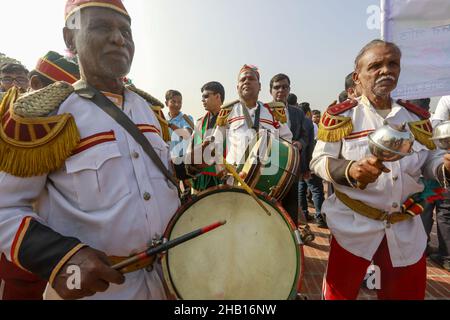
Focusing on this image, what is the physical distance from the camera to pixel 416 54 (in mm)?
2258

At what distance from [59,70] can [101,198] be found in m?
2.00

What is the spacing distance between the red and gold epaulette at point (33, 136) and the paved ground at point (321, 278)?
2.87 metres

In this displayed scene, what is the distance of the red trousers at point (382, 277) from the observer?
1.97 metres

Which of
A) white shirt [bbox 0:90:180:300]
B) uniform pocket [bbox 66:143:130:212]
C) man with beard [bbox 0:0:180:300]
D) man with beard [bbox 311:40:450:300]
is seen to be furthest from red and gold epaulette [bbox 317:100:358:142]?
uniform pocket [bbox 66:143:130:212]

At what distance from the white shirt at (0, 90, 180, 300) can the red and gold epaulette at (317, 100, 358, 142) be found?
4.32 feet

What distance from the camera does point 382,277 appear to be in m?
2.04

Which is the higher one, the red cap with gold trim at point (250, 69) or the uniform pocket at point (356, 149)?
the red cap with gold trim at point (250, 69)

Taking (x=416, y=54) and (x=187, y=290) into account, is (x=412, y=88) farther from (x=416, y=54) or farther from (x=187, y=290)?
(x=187, y=290)

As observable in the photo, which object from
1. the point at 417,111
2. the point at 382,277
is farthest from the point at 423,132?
the point at 382,277

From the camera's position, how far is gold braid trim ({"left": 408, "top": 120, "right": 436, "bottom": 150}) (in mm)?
2027

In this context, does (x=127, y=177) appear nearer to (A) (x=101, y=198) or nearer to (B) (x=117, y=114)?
(A) (x=101, y=198)

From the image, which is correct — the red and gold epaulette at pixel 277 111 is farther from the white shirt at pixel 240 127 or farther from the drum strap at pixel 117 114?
the drum strap at pixel 117 114

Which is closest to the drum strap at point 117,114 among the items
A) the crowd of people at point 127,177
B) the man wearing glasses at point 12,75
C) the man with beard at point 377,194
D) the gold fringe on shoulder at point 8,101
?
the crowd of people at point 127,177

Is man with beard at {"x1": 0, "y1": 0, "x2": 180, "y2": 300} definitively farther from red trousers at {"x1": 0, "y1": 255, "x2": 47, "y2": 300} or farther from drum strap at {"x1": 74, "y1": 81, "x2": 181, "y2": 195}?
red trousers at {"x1": 0, "y1": 255, "x2": 47, "y2": 300}
